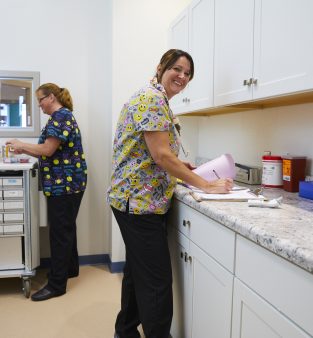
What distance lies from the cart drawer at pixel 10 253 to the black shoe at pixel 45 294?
21cm

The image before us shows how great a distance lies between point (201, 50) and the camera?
6.87 feet

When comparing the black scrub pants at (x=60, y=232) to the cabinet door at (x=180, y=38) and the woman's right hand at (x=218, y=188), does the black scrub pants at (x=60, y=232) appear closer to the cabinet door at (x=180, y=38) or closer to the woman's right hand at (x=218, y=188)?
the cabinet door at (x=180, y=38)

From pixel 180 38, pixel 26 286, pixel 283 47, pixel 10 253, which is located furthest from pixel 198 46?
pixel 26 286

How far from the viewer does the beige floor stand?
1972 mm

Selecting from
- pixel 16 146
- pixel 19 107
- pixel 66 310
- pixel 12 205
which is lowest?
pixel 66 310

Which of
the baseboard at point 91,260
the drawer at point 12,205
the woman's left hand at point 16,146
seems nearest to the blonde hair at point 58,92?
the woman's left hand at point 16,146

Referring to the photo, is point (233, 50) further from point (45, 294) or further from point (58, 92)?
point (45, 294)

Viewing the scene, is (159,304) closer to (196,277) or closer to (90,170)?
(196,277)

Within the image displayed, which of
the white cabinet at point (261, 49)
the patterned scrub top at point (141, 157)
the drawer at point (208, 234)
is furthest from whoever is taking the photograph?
the patterned scrub top at point (141, 157)

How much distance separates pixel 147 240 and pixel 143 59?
66.9 inches

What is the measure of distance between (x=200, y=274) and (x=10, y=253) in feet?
5.02

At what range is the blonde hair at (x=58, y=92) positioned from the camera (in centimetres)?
236

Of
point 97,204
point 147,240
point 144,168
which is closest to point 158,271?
point 147,240

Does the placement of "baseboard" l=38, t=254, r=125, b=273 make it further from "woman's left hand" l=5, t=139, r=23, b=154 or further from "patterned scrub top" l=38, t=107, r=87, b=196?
"woman's left hand" l=5, t=139, r=23, b=154
